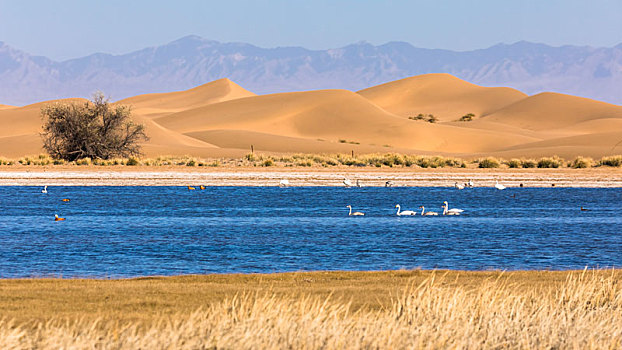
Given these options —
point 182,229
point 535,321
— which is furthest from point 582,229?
point 535,321

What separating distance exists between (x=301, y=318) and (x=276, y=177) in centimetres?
3898

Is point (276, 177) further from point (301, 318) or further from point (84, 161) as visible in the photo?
point (301, 318)

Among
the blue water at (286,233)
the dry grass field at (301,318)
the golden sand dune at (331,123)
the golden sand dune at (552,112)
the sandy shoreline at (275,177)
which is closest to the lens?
the dry grass field at (301,318)

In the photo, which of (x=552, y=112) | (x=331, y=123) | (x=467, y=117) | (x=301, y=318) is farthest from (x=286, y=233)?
(x=552, y=112)

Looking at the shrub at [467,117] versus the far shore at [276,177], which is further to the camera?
the shrub at [467,117]

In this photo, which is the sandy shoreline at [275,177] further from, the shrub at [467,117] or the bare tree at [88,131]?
the shrub at [467,117]

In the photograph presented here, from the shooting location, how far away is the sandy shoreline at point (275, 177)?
44844 millimetres

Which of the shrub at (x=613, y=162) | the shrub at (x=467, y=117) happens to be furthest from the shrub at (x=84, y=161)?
the shrub at (x=467, y=117)

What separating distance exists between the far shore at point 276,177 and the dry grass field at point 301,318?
109 ft

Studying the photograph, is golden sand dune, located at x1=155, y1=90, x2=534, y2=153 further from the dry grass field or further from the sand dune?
the dry grass field

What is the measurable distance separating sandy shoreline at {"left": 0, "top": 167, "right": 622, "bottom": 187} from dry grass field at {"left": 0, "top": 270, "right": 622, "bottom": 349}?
109ft

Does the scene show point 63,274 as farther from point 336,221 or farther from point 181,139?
point 181,139

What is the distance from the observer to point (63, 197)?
37.0 meters

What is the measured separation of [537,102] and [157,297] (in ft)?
568
